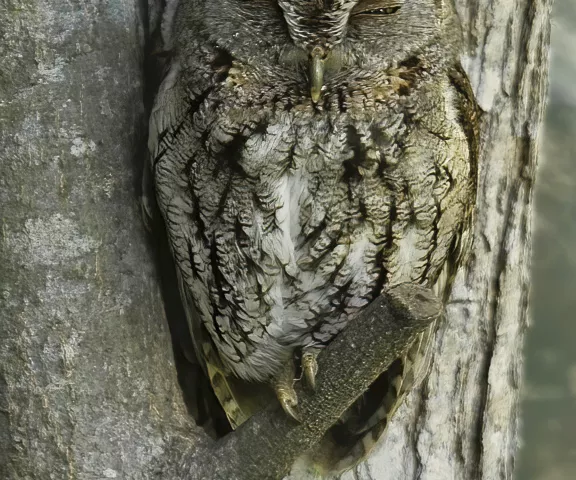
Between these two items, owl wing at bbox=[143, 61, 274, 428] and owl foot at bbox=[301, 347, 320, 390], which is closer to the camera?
owl foot at bbox=[301, 347, 320, 390]

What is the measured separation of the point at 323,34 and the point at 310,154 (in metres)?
0.18

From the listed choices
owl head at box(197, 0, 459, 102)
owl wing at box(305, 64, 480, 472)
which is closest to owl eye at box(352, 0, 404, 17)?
owl head at box(197, 0, 459, 102)

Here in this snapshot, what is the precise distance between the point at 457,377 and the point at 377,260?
38 cm

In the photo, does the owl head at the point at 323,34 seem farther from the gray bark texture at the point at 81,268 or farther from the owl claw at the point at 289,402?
the owl claw at the point at 289,402

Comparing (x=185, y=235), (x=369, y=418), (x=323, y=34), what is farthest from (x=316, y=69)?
(x=369, y=418)

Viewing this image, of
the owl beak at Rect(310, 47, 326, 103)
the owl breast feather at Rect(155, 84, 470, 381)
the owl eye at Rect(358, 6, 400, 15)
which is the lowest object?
the owl breast feather at Rect(155, 84, 470, 381)

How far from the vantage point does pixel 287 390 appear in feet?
4.28

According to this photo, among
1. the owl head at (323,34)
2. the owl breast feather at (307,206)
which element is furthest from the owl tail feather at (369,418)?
the owl head at (323,34)

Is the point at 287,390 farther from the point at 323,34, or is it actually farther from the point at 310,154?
the point at 323,34

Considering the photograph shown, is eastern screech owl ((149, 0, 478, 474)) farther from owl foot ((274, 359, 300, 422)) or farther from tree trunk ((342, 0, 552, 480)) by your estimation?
tree trunk ((342, 0, 552, 480))

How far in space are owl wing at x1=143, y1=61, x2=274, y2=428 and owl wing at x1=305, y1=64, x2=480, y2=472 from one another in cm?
17

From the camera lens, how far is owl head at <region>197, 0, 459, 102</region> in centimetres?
122

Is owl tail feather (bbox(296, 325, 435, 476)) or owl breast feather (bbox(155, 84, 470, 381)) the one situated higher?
owl breast feather (bbox(155, 84, 470, 381))

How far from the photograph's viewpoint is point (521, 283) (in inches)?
65.1
